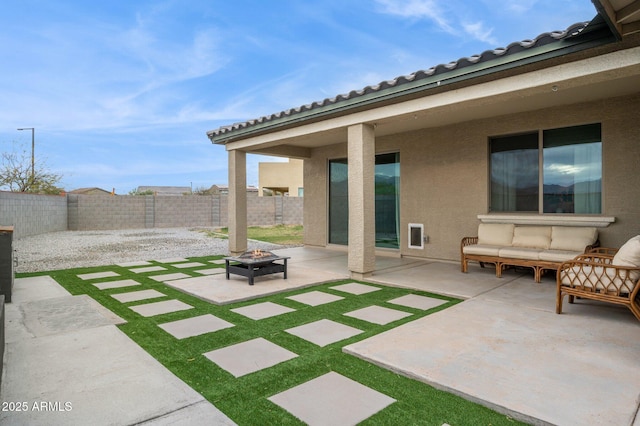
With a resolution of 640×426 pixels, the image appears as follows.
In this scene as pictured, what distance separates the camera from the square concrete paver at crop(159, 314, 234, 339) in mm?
3804

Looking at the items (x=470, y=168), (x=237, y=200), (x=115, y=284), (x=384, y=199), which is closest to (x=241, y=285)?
(x=115, y=284)

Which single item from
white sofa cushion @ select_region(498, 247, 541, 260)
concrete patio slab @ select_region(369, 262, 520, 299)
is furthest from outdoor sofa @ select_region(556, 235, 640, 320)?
white sofa cushion @ select_region(498, 247, 541, 260)

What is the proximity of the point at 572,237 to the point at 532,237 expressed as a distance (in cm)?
62

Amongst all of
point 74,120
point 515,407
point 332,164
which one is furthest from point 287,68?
point 515,407

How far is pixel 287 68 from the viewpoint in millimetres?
27344

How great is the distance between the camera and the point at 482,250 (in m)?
6.57

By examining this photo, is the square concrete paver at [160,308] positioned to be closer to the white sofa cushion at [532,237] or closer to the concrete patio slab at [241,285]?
the concrete patio slab at [241,285]

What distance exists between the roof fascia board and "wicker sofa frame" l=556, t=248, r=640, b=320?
7.02 feet

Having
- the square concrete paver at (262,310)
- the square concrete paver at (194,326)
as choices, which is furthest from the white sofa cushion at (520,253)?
the square concrete paver at (194,326)

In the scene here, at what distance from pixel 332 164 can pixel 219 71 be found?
20826mm

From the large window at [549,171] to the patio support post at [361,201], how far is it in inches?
115

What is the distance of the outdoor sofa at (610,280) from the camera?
378 cm

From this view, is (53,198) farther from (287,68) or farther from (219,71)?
(287,68)

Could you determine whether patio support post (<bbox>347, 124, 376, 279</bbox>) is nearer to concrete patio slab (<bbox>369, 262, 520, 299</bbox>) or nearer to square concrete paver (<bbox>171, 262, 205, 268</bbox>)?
concrete patio slab (<bbox>369, 262, 520, 299</bbox>)
